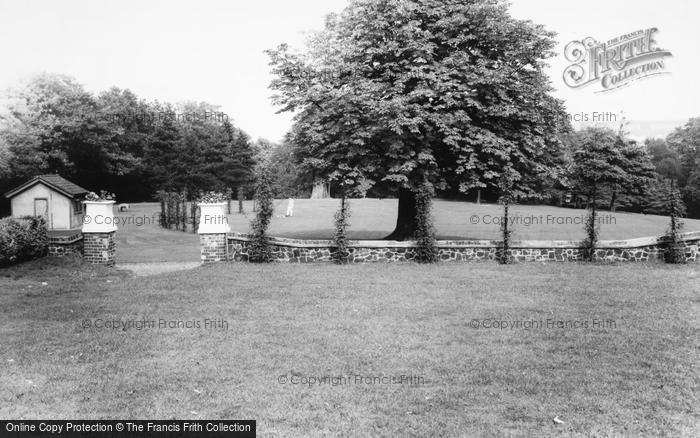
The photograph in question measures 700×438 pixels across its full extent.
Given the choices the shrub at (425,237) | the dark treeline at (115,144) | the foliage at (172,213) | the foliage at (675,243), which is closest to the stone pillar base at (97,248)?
the shrub at (425,237)

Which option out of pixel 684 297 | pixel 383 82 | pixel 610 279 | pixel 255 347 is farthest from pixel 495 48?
pixel 255 347

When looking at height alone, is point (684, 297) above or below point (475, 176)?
below

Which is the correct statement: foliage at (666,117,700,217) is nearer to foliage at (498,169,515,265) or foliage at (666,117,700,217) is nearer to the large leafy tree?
the large leafy tree

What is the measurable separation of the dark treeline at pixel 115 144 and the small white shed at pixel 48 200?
47.6 ft

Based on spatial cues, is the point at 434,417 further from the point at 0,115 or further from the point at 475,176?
the point at 0,115

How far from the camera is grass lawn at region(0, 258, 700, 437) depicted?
546 cm

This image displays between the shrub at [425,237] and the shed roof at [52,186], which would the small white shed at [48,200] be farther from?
the shrub at [425,237]

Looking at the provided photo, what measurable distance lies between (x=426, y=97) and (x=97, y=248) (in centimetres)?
1084

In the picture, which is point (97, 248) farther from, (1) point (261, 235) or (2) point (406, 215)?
(2) point (406, 215)

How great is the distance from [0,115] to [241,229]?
21218mm

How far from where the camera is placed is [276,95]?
1917cm

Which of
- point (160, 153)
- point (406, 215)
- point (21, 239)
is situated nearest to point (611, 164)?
point (406, 215)

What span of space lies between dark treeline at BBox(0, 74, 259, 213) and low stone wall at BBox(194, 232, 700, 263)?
1985cm

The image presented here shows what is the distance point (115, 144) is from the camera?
4319cm
